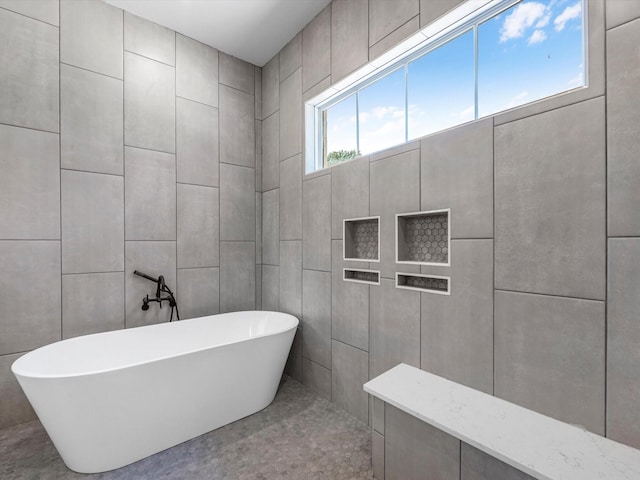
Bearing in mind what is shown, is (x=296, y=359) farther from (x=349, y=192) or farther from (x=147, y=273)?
(x=349, y=192)

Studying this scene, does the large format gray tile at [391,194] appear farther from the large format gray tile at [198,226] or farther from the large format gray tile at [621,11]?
the large format gray tile at [198,226]

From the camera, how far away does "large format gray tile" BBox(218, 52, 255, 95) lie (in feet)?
9.80

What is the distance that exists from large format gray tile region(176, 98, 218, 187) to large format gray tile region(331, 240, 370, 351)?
1.46 metres

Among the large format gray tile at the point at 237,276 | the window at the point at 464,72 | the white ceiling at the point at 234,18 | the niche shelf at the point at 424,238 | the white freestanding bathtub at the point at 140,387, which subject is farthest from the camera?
the large format gray tile at the point at 237,276

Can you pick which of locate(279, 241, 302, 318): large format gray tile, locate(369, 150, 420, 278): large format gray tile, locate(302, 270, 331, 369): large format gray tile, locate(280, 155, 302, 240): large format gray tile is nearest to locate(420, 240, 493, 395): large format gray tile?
locate(369, 150, 420, 278): large format gray tile

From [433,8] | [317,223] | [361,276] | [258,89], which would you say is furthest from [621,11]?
[258,89]

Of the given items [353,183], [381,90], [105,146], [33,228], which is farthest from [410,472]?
[105,146]

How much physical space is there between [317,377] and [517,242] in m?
1.84

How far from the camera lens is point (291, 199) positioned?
2801 millimetres

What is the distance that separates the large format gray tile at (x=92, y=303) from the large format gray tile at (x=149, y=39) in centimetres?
185

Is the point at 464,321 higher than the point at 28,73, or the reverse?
the point at 28,73

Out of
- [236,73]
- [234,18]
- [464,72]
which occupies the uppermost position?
[234,18]

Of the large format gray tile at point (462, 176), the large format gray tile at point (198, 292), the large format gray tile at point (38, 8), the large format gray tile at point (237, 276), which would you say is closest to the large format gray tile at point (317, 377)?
the large format gray tile at point (237, 276)

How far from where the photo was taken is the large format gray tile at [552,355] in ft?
3.89
